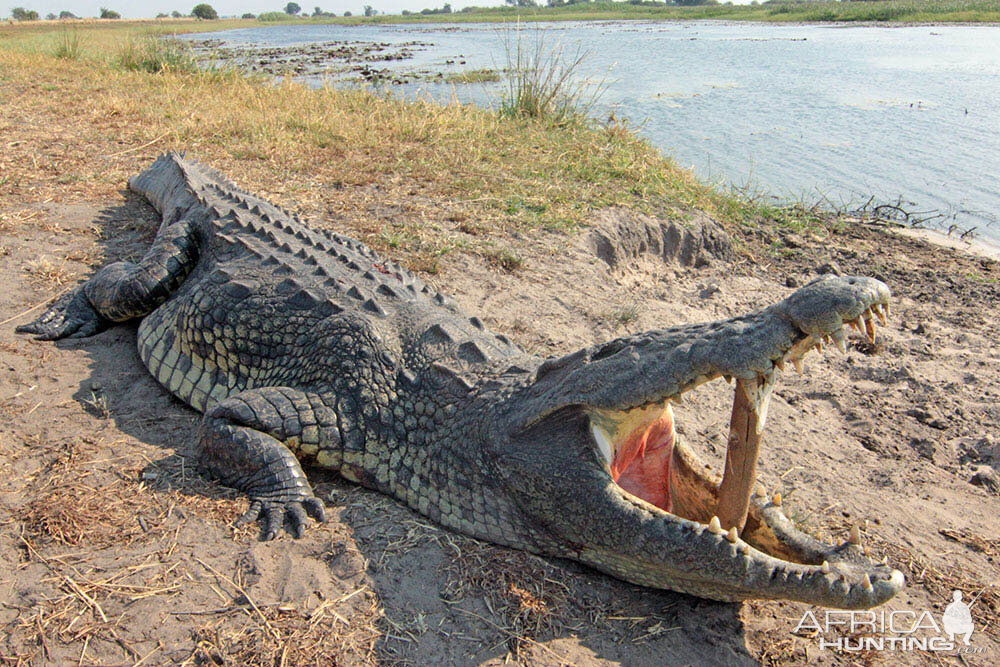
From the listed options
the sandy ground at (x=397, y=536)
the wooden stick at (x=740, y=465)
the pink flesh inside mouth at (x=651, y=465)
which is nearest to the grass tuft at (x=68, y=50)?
the sandy ground at (x=397, y=536)

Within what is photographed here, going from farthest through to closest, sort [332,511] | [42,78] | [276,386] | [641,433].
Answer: [42,78]
[276,386]
[332,511]
[641,433]

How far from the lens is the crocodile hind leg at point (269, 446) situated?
2629 mm

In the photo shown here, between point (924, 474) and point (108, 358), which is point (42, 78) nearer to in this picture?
point (108, 358)

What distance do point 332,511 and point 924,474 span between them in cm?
298

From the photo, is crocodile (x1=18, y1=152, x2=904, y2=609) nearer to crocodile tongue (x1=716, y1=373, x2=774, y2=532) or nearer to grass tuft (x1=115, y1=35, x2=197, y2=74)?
crocodile tongue (x1=716, y1=373, x2=774, y2=532)

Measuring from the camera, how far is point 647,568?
221cm

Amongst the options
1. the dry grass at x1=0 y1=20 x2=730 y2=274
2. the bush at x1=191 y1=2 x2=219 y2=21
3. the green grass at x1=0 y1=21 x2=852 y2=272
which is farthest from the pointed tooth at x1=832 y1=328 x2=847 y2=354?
the bush at x1=191 y1=2 x2=219 y2=21

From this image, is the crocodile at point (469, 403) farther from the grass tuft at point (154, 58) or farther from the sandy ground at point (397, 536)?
the grass tuft at point (154, 58)

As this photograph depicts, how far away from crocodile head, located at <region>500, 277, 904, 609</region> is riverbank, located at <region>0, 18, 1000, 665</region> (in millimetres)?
311

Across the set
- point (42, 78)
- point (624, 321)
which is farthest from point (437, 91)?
point (624, 321)

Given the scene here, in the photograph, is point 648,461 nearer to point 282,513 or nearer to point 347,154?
point 282,513

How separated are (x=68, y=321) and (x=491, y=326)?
251 centimetres

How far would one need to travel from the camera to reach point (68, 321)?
3.86 meters

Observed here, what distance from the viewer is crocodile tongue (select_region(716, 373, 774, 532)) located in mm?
2160
